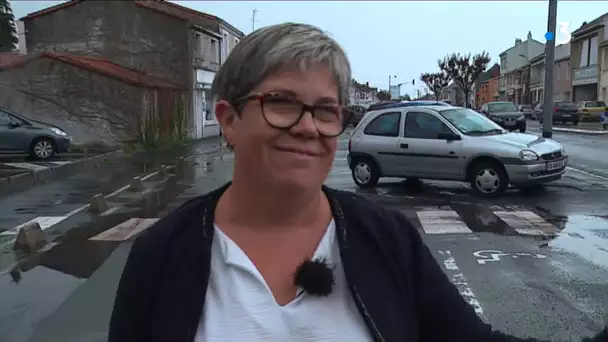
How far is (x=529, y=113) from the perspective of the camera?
5666 cm

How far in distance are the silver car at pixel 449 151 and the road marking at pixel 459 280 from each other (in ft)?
14.8

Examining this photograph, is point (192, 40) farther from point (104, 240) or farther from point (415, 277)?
point (415, 277)

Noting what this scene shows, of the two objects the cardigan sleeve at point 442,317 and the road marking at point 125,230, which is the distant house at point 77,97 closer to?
the road marking at point 125,230

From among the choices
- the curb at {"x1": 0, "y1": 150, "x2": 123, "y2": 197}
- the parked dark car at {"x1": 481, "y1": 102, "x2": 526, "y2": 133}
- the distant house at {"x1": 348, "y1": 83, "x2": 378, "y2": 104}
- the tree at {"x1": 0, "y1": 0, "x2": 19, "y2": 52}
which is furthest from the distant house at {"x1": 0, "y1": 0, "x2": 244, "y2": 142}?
the parked dark car at {"x1": 481, "y1": 102, "x2": 526, "y2": 133}

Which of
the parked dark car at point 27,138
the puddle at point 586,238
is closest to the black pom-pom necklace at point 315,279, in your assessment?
the puddle at point 586,238

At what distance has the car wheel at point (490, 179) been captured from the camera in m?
11.6

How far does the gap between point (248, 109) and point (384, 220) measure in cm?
51

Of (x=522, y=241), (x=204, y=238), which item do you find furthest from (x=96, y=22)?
(x=204, y=238)

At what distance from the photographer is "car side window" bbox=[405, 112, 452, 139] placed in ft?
40.6

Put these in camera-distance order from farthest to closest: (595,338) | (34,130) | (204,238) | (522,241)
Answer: (34,130) → (522,241) → (204,238) → (595,338)

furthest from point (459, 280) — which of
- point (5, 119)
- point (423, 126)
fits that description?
point (5, 119)

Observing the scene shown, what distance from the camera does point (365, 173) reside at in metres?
13.4

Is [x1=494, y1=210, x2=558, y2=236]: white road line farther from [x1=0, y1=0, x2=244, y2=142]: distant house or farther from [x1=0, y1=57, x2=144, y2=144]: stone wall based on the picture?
[x1=0, y1=0, x2=244, y2=142]: distant house

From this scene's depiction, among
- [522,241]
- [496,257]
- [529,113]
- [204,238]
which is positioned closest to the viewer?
[204,238]
